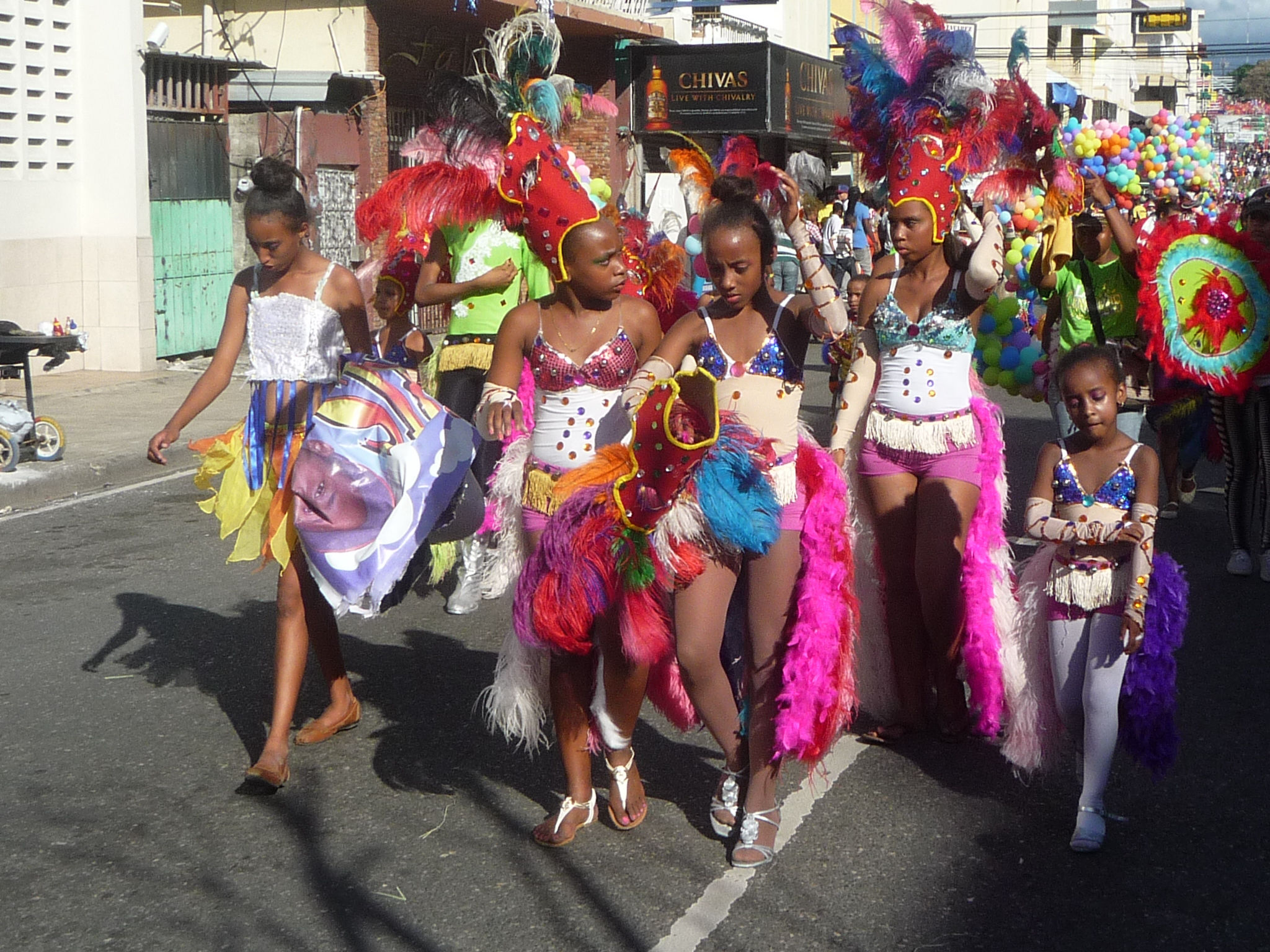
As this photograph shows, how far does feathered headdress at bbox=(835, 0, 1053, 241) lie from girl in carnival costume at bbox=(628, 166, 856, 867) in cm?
67

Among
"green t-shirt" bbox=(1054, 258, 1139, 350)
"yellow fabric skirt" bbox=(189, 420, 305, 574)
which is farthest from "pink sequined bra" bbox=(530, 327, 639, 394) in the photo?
"green t-shirt" bbox=(1054, 258, 1139, 350)

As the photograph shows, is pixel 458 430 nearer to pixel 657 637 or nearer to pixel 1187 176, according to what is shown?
pixel 657 637

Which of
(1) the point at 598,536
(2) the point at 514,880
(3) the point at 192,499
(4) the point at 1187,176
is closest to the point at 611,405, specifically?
(1) the point at 598,536

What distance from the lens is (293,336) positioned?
5078mm

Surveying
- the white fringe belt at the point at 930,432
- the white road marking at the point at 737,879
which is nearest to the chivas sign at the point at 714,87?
the white fringe belt at the point at 930,432

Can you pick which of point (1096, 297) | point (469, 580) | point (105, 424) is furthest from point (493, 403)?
point (105, 424)

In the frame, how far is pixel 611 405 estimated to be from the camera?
4.31 metres

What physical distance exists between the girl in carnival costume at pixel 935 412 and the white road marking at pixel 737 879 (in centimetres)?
26

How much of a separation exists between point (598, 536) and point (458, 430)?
913 millimetres

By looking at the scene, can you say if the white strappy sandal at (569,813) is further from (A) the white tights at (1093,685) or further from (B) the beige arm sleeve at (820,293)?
(B) the beige arm sleeve at (820,293)

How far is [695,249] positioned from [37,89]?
11.9 meters

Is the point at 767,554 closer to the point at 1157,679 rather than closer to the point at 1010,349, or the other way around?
the point at 1157,679

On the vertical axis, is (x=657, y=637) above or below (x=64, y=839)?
above

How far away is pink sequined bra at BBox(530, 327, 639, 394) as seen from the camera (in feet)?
14.0
